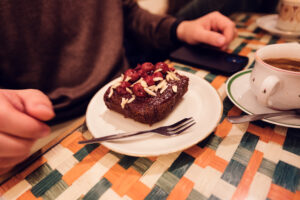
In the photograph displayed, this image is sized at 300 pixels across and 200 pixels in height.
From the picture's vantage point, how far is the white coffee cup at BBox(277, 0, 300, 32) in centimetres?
107

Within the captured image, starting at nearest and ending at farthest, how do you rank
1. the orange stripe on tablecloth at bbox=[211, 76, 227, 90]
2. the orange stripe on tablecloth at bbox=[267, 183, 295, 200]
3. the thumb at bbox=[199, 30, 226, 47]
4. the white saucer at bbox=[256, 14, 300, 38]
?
the orange stripe on tablecloth at bbox=[267, 183, 295, 200], the orange stripe on tablecloth at bbox=[211, 76, 227, 90], the thumb at bbox=[199, 30, 226, 47], the white saucer at bbox=[256, 14, 300, 38]

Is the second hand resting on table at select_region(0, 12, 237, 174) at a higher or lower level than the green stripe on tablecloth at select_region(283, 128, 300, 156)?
higher

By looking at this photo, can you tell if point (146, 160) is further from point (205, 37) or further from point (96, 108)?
point (205, 37)

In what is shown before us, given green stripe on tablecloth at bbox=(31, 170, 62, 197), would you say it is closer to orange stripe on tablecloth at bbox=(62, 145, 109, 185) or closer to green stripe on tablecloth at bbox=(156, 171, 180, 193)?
orange stripe on tablecloth at bbox=(62, 145, 109, 185)

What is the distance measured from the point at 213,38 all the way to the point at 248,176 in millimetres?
757

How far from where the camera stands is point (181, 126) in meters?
0.64

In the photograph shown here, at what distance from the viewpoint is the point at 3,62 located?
0.93 meters

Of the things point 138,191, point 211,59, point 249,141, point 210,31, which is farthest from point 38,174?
point 210,31

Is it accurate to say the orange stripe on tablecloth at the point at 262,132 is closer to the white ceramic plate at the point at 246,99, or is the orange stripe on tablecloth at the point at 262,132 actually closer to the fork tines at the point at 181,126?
the white ceramic plate at the point at 246,99

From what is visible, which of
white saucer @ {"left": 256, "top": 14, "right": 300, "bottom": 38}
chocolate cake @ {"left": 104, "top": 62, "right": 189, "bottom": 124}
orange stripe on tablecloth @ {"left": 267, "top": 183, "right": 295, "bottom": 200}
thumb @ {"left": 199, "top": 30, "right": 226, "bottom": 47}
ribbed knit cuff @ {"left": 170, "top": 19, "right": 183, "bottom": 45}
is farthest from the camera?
ribbed knit cuff @ {"left": 170, "top": 19, "right": 183, "bottom": 45}

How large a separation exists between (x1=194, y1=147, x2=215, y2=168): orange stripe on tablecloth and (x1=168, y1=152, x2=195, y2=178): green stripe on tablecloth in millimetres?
18

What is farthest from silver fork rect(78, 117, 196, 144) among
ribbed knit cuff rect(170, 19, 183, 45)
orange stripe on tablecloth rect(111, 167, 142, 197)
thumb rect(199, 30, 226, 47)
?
ribbed knit cuff rect(170, 19, 183, 45)

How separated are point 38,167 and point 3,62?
24.9 inches

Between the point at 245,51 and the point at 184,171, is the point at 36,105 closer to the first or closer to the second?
the point at 184,171
